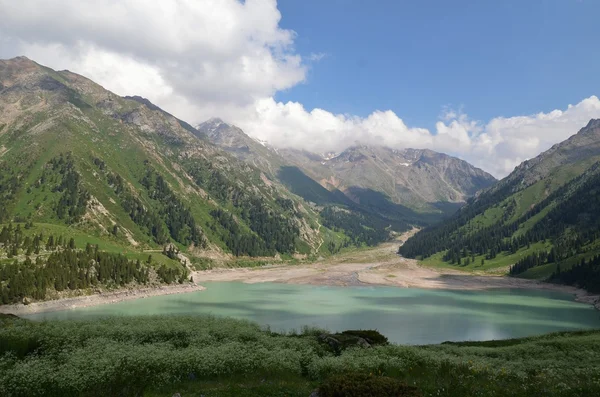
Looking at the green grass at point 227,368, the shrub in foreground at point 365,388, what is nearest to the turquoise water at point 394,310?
the green grass at point 227,368

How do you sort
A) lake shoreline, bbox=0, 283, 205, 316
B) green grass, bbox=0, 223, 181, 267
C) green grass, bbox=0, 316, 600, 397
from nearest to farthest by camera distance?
1. green grass, bbox=0, 316, 600, 397
2. lake shoreline, bbox=0, 283, 205, 316
3. green grass, bbox=0, 223, 181, 267

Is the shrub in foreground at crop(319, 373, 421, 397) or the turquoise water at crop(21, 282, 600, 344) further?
the turquoise water at crop(21, 282, 600, 344)

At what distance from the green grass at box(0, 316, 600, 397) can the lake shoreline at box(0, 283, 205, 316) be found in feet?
237

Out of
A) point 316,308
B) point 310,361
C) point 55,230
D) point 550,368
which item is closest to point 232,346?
point 310,361

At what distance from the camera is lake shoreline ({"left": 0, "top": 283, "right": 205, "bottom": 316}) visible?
9238 centimetres

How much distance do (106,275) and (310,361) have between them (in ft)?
381

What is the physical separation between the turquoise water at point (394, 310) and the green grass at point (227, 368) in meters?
39.4

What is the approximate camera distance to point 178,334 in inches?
1431

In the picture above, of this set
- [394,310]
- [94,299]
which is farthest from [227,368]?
[94,299]

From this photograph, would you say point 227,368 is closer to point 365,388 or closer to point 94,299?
point 365,388

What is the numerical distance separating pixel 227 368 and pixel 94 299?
343 ft

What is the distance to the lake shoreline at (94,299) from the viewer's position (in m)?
92.4

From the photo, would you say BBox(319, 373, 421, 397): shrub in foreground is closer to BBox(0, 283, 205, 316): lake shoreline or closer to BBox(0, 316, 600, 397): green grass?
BBox(0, 316, 600, 397): green grass

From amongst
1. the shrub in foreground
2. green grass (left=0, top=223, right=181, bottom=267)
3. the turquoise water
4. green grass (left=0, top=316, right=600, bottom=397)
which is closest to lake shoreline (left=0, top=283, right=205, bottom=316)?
the turquoise water
